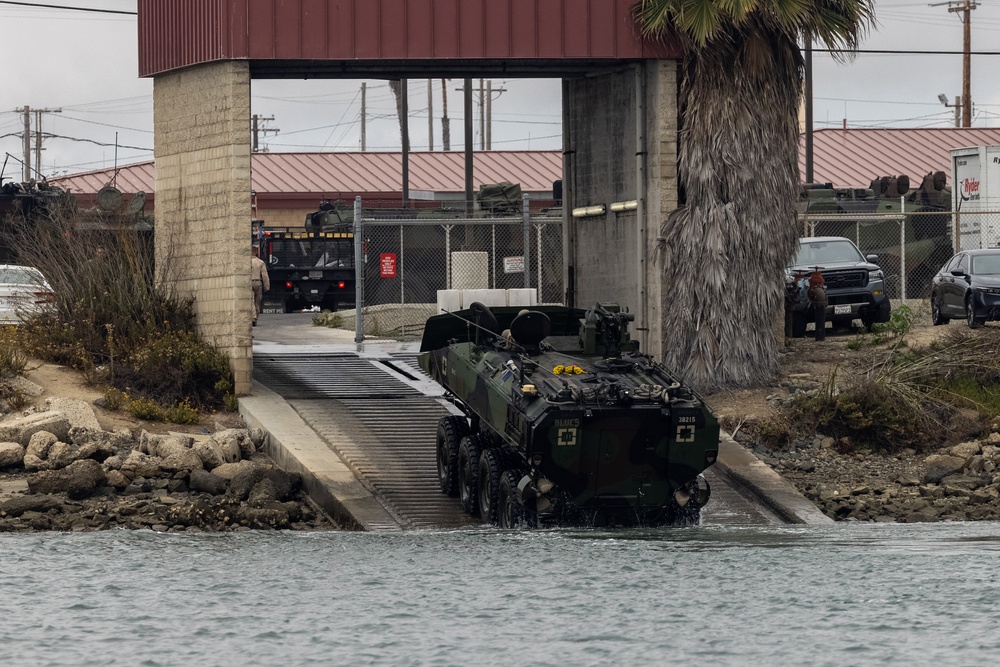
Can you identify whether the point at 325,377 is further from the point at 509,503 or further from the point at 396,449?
the point at 509,503

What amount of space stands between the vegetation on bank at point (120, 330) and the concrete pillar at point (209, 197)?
0.27m

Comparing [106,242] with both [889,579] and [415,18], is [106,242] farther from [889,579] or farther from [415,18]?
[889,579]

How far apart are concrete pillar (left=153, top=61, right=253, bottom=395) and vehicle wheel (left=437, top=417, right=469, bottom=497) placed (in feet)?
14.5

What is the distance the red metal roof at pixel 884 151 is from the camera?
6044 cm

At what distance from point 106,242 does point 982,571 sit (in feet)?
47.5

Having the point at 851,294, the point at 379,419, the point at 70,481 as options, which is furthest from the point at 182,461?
the point at 851,294

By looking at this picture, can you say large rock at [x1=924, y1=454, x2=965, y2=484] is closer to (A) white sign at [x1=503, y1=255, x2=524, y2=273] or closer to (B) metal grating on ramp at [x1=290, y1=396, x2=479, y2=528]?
(B) metal grating on ramp at [x1=290, y1=396, x2=479, y2=528]

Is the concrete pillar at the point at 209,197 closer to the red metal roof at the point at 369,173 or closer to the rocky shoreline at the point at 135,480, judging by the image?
the rocky shoreline at the point at 135,480

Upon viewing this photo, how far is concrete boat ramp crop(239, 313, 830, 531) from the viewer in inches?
803

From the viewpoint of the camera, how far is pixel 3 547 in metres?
18.9

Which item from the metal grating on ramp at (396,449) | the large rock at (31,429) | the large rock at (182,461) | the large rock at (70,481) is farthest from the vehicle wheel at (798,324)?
the large rock at (70,481)

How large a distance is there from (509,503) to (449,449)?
213 centimetres

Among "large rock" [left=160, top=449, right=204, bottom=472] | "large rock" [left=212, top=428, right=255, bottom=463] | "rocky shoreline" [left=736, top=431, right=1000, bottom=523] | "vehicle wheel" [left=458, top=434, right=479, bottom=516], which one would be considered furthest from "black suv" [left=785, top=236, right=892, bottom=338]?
"large rock" [left=160, top=449, right=204, bottom=472]

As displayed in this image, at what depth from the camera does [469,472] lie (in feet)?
65.7
